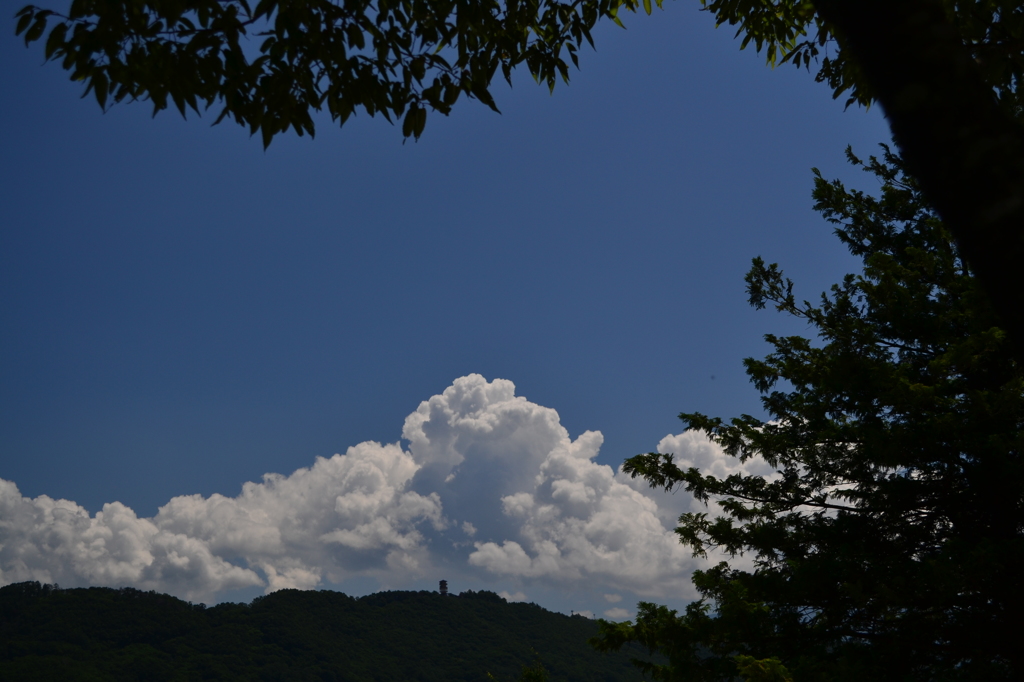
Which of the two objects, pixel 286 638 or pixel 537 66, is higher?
pixel 537 66

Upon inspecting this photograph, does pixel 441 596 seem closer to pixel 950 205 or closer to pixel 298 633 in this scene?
pixel 298 633

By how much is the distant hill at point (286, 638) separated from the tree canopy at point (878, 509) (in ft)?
341

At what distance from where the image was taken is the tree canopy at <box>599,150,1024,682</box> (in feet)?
32.7

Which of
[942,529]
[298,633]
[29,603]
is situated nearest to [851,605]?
[942,529]

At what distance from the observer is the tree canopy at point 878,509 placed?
997 centimetres

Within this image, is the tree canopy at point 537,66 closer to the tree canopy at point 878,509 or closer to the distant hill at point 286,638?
the tree canopy at point 878,509

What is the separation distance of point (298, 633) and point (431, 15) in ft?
551

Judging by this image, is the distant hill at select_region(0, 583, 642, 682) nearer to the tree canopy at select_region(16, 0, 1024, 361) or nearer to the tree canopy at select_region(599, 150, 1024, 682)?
the tree canopy at select_region(599, 150, 1024, 682)

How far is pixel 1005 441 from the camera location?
10203 mm

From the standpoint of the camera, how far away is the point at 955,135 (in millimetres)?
1891

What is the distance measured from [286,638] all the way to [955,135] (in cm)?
16858

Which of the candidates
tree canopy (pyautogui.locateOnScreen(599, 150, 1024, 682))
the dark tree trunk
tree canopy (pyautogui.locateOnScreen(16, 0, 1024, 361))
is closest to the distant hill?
tree canopy (pyautogui.locateOnScreen(599, 150, 1024, 682))

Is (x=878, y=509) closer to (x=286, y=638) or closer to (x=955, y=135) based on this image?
(x=955, y=135)

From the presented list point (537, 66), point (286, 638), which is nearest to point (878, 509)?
point (537, 66)
